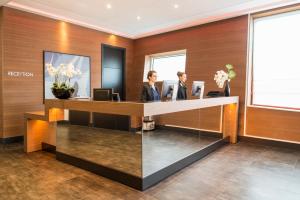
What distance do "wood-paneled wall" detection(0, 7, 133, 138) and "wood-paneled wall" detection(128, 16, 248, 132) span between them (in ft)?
10.1

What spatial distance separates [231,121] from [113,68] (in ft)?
13.9

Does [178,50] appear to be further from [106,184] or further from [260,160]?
[106,184]

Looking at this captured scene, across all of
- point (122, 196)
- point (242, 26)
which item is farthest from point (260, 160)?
point (242, 26)

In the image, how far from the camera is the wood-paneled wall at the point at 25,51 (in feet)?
16.2

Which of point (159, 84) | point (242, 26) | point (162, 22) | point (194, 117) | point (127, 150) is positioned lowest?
point (127, 150)

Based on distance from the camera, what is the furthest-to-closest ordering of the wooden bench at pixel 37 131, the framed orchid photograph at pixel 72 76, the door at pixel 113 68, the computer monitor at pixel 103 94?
the door at pixel 113 68 → the framed orchid photograph at pixel 72 76 → the wooden bench at pixel 37 131 → the computer monitor at pixel 103 94

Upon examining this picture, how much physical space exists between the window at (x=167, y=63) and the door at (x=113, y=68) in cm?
91

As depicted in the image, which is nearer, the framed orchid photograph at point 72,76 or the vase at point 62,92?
the vase at point 62,92

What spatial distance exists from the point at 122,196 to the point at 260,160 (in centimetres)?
282

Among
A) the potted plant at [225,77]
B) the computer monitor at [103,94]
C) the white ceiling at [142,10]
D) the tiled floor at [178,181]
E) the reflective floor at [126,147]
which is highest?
the white ceiling at [142,10]

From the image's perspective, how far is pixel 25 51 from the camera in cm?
522

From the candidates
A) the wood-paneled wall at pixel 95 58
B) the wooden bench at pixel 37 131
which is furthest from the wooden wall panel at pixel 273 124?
the wooden bench at pixel 37 131

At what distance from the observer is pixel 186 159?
12.0 ft

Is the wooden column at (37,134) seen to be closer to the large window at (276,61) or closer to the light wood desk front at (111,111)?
the light wood desk front at (111,111)
